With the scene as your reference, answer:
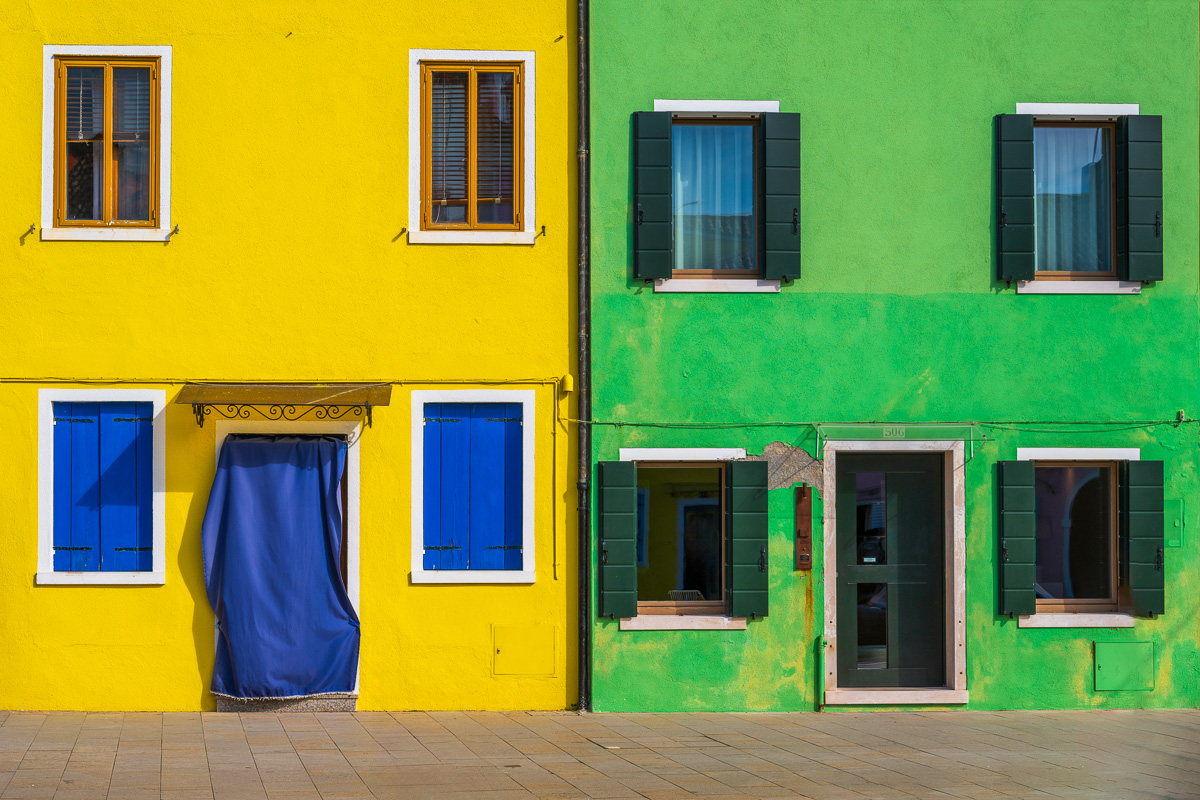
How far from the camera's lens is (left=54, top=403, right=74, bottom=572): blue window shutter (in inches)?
432

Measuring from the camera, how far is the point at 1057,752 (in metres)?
9.69

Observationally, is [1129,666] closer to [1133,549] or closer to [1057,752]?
[1133,549]

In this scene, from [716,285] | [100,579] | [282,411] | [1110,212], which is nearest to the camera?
[100,579]

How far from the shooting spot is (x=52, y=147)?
435 inches

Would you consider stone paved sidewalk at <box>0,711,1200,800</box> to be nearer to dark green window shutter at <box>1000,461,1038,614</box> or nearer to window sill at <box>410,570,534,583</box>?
dark green window shutter at <box>1000,461,1038,614</box>

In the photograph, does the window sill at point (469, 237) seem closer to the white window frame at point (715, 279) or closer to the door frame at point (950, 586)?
the white window frame at point (715, 279)

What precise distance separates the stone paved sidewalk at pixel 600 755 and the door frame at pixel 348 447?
1.17 metres

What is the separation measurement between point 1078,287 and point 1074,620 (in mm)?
3021

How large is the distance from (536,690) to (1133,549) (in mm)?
5516

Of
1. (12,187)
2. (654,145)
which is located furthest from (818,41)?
(12,187)

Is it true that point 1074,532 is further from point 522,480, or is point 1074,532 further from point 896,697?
point 522,480

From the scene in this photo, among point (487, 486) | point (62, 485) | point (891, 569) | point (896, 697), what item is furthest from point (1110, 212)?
point (62, 485)

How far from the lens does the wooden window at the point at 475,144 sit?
446 inches

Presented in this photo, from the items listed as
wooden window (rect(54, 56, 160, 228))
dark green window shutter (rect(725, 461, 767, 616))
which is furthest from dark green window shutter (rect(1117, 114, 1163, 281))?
wooden window (rect(54, 56, 160, 228))
